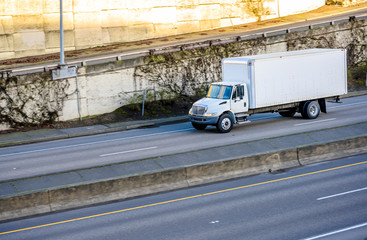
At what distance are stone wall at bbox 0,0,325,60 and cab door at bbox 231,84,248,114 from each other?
20.0 meters

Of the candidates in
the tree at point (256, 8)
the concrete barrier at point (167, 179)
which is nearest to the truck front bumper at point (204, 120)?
the concrete barrier at point (167, 179)

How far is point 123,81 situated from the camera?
3484 centimetres

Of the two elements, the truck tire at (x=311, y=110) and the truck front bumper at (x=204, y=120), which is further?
the truck tire at (x=311, y=110)

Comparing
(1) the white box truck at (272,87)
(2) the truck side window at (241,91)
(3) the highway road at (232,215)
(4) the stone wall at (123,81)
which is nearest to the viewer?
(3) the highway road at (232,215)

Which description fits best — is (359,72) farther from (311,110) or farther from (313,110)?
(311,110)

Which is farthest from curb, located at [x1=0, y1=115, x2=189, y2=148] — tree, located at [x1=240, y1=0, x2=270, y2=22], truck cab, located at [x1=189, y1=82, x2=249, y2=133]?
tree, located at [x1=240, y1=0, x2=270, y2=22]

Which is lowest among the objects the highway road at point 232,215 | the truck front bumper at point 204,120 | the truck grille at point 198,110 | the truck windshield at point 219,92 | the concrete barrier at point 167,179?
the highway road at point 232,215

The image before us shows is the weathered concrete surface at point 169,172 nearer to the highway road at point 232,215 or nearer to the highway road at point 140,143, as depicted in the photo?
the highway road at point 232,215

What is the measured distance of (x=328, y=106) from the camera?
3328 cm

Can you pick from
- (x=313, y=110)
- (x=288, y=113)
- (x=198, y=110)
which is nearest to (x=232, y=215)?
(x=198, y=110)

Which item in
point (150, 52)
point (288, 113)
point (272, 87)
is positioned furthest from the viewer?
point (150, 52)

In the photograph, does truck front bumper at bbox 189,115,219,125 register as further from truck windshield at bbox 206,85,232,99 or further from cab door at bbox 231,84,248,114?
truck windshield at bbox 206,85,232,99

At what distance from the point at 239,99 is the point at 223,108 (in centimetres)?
100

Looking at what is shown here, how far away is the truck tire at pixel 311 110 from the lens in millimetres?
28812
